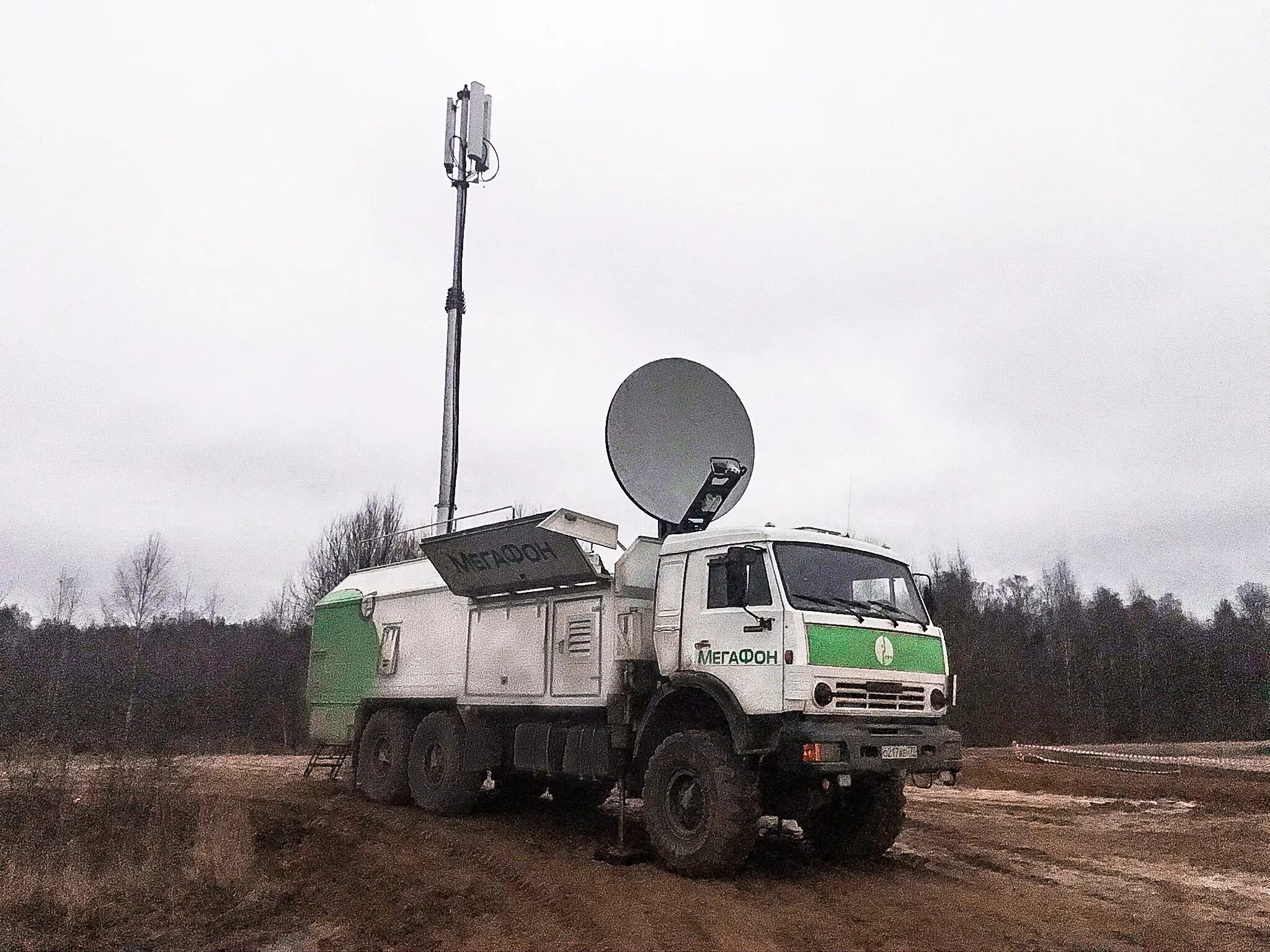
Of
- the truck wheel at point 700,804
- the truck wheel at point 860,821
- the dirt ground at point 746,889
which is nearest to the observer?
the dirt ground at point 746,889

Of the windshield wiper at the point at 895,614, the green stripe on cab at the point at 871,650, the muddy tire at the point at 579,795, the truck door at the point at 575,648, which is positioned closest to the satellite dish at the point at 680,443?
the truck door at the point at 575,648

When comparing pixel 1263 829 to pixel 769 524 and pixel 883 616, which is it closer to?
pixel 883 616

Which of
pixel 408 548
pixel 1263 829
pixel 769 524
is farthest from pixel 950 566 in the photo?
pixel 769 524

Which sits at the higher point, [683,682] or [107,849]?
[683,682]

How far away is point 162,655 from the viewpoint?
39562 mm

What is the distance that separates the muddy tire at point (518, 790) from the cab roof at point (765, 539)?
4.95 m

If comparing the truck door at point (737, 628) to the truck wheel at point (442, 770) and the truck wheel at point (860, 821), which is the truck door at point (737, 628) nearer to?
the truck wheel at point (860, 821)

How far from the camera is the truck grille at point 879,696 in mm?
9141

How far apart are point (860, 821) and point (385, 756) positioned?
713 cm

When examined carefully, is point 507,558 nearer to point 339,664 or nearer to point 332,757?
point 339,664

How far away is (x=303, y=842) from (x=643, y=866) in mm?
4252

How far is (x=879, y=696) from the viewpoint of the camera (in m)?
9.41

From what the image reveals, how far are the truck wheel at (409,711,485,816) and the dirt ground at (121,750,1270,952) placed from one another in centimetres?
28

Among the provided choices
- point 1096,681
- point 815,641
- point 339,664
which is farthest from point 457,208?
point 1096,681
